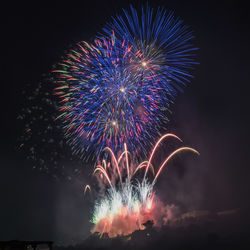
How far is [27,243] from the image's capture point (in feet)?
59.5

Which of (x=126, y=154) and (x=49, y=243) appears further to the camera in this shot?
(x=126, y=154)

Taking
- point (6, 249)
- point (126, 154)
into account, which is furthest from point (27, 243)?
point (126, 154)

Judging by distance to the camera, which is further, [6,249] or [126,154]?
[126,154]

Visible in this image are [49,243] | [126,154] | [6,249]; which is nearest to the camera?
[6,249]

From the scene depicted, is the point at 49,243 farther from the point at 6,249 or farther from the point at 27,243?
the point at 6,249

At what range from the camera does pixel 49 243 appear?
20344 mm

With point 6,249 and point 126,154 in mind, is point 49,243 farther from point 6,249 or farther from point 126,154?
point 126,154

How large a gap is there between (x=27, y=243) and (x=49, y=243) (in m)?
2.61

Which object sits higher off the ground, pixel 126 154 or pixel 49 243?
pixel 126 154

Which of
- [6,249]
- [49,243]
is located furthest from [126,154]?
[6,249]

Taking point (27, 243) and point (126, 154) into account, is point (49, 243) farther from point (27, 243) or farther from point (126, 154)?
point (126, 154)

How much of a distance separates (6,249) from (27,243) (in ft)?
4.78

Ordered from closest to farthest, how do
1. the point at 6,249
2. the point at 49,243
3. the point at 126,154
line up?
the point at 6,249, the point at 49,243, the point at 126,154

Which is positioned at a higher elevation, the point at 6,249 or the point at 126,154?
the point at 126,154
